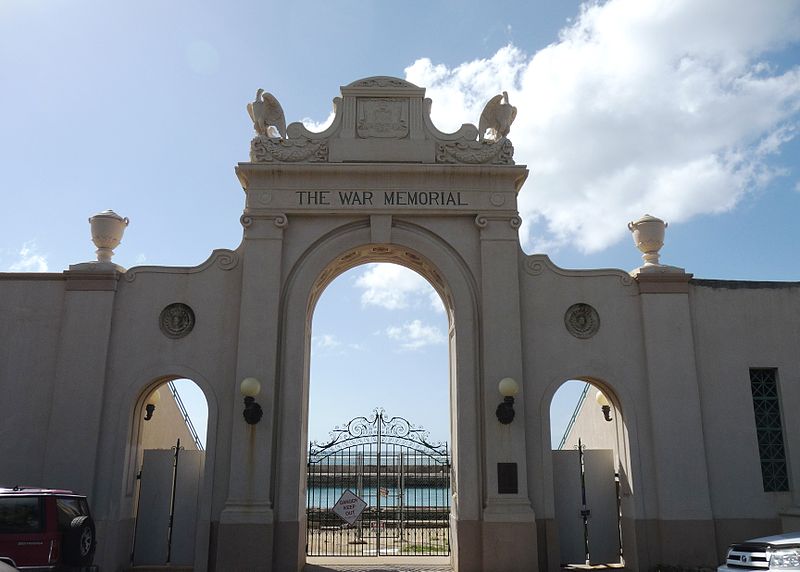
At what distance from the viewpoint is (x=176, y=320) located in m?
14.1

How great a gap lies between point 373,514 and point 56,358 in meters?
12.0

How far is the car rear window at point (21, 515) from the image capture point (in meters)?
9.21

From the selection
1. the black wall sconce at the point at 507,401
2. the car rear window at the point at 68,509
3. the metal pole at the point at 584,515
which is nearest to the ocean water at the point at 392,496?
the metal pole at the point at 584,515

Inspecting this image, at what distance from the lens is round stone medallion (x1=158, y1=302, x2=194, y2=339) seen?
14031 mm

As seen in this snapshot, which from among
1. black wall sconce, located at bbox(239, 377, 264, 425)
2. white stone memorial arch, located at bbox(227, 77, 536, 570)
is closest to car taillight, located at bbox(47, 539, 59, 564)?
black wall sconce, located at bbox(239, 377, 264, 425)

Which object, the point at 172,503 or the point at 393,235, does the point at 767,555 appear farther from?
the point at 172,503

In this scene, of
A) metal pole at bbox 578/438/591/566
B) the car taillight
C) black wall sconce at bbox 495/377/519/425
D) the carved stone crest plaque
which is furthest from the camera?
the carved stone crest plaque

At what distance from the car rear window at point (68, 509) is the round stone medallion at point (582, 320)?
920 centimetres

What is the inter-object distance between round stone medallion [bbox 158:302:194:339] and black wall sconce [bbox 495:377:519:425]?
20.3 ft

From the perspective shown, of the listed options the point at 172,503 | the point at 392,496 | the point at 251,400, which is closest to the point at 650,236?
the point at 251,400

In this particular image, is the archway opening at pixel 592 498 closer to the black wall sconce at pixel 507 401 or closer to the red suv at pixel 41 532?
the black wall sconce at pixel 507 401

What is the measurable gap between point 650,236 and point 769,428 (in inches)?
177

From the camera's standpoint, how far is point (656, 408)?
45.2 feet

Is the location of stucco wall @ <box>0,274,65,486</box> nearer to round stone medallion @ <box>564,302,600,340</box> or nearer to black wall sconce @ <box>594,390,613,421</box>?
round stone medallion @ <box>564,302,600,340</box>
